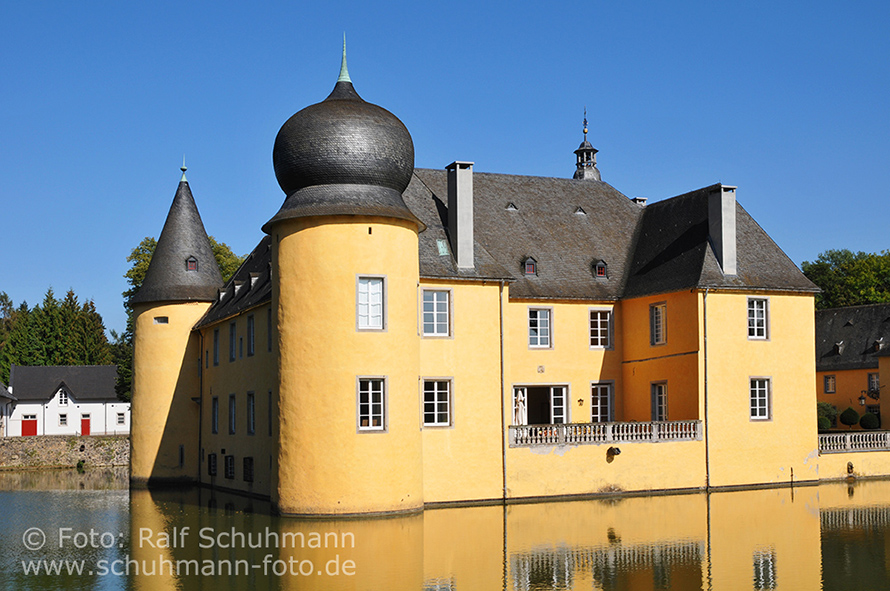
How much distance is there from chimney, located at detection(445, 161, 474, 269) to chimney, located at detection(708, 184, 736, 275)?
750 centimetres

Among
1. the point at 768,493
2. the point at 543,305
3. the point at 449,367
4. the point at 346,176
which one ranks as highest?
the point at 346,176

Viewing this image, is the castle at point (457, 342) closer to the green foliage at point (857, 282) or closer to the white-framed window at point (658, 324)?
the white-framed window at point (658, 324)

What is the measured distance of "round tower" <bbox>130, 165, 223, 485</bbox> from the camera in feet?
117

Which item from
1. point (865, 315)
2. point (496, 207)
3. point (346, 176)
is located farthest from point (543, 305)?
point (865, 315)

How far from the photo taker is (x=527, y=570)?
1564 centimetres

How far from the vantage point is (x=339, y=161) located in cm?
2375

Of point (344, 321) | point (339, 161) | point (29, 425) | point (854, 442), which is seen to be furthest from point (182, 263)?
point (29, 425)

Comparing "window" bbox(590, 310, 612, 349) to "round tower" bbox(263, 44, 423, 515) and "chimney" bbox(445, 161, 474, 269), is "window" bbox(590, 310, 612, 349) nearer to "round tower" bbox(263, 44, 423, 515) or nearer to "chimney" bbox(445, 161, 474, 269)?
"chimney" bbox(445, 161, 474, 269)

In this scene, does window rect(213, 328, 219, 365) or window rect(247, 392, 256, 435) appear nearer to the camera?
window rect(247, 392, 256, 435)

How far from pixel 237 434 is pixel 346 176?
10.7 m

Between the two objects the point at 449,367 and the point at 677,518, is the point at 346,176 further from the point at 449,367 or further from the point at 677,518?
the point at 677,518

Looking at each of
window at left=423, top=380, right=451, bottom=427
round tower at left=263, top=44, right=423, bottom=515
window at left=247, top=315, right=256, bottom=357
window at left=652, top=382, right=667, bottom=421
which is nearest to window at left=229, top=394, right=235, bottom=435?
window at left=247, top=315, right=256, bottom=357

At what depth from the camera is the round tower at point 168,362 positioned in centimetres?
3575

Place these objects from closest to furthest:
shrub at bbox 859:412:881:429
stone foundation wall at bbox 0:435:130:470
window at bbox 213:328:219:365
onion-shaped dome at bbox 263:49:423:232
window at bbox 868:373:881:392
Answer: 1. onion-shaped dome at bbox 263:49:423:232
2. window at bbox 213:328:219:365
3. shrub at bbox 859:412:881:429
4. stone foundation wall at bbox 0:435:130:470
5. window at bbox 868:373:881:392
